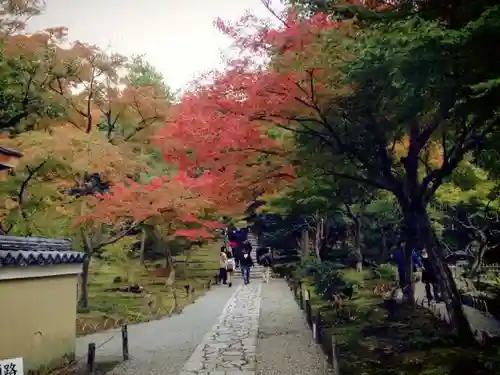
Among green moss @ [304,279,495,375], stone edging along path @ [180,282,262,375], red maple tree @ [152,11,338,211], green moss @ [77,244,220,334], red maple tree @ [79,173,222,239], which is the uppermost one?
red maple tree @ [152,11,338,211]

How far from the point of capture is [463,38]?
530 cm

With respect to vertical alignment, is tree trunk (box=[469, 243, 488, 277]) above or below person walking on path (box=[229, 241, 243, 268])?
below

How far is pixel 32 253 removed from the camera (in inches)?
307

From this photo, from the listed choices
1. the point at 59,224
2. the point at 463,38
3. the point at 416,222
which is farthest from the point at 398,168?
the point at 59,224

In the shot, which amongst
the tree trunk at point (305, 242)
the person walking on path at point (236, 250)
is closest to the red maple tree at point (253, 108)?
the tree trunk at point (305, 242)

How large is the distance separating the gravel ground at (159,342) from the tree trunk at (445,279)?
5.21 m

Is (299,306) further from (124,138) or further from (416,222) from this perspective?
(124,138)

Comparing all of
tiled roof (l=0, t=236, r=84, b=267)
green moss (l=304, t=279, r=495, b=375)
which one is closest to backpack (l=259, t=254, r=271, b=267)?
green moss (l=304, t=279, r=495, b=375)

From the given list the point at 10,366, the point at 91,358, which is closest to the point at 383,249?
the point at 91,358

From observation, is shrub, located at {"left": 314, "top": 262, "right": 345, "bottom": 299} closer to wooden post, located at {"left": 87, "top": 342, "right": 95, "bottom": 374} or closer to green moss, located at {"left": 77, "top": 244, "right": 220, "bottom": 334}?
green moss, located at {"left": 77, "top": 244, "right": 220, "bottom": 334}

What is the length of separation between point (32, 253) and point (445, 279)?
744 centimetres

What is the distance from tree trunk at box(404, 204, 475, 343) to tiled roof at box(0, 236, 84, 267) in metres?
7.02

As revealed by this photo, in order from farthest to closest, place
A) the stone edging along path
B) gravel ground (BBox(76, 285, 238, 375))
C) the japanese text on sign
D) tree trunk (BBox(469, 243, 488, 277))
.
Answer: tree trunk (BBox(469, 243, 488, 277)) → gravel ground (BBox(76, 285, 238, 375)) → the stone edging along path → the japanese text on sign

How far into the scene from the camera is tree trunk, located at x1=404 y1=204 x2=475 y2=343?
8.68 meters
